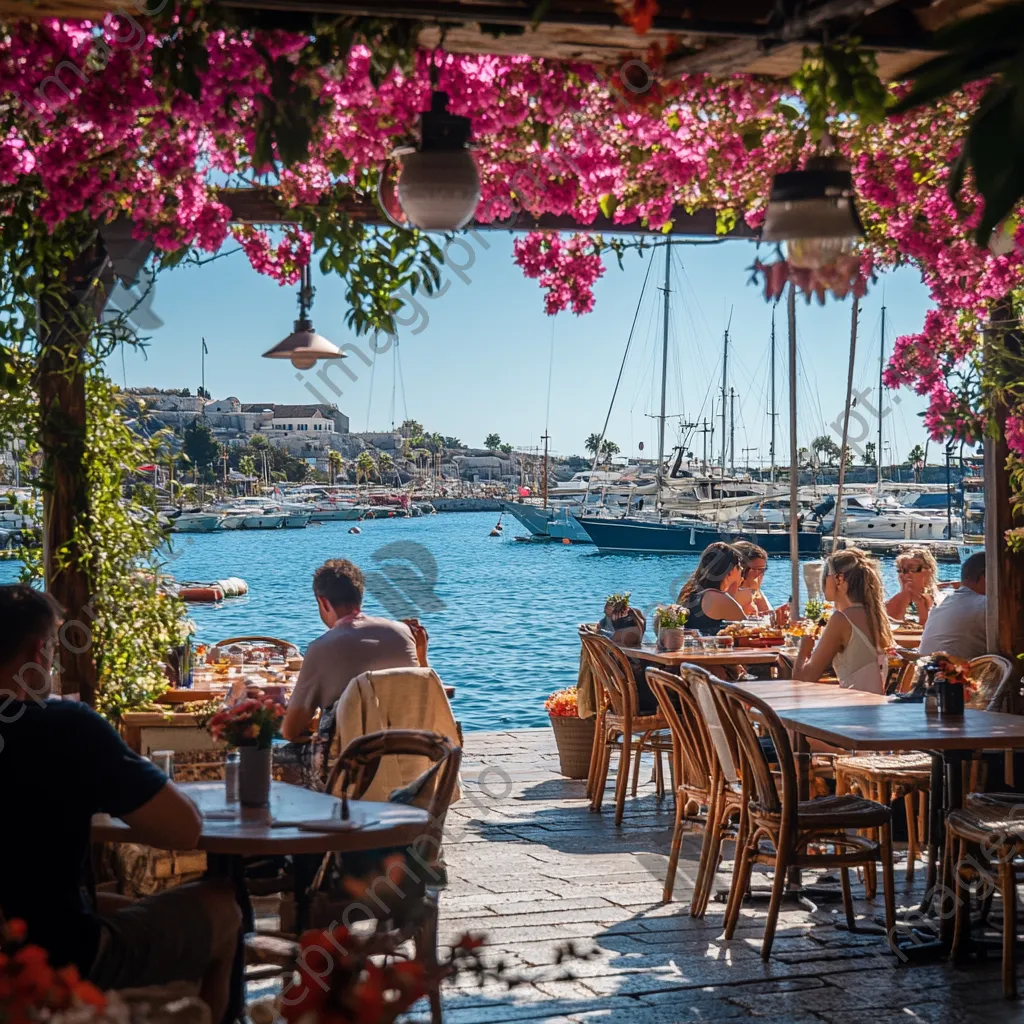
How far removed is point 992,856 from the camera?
4043 millimetres

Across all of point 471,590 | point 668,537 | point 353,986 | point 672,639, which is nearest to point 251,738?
point 353,986

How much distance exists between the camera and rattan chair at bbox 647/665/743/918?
4.84m

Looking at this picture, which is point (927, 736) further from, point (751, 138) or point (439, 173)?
point (439, 173)

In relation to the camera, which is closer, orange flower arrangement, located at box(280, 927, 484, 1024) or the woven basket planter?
orange flower arrangement, located at box(280, 927, 484, 1024)

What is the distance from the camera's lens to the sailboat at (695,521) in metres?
47.2

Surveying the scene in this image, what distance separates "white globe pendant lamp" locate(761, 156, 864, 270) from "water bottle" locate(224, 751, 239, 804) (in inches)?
74.6

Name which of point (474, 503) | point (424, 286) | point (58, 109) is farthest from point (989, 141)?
point (474, 503)

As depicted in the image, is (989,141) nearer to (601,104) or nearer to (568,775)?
(601,104)

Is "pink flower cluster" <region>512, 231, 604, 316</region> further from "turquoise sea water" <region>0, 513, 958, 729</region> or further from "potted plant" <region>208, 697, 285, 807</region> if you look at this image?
"potted plant" <region>208, 697, 285, 807</region>

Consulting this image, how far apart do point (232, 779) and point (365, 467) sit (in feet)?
215

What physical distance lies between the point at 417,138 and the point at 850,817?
257 centimetres

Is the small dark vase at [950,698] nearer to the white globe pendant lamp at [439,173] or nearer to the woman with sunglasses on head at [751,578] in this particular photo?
the white globe pendant lamp at [439,173]

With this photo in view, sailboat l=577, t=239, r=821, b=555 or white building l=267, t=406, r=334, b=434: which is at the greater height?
white building l=267, t=406, r=334, b=434

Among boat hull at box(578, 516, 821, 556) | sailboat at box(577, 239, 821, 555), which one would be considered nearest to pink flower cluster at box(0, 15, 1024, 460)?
sailboat at box(577, 239, 821, 555)
